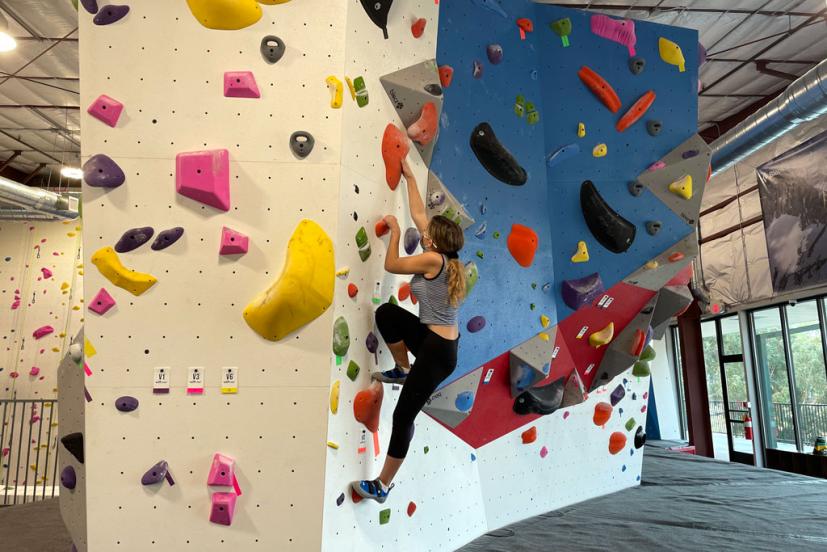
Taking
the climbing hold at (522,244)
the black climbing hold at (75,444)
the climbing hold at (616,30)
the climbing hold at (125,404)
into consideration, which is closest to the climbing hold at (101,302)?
the climbing hold at (125,404)

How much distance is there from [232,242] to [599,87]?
10.6 feet

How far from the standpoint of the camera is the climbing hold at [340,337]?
2.85 m

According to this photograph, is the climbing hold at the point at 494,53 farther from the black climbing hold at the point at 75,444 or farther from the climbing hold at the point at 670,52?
the black climbing hold at the point at 75,444

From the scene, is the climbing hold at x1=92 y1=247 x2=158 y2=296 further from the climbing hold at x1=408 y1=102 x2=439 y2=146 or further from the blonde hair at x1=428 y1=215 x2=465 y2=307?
the climbing hold at x1=408 y1=102 x2=439 y2=146

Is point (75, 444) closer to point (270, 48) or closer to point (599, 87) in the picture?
point (270, 48)

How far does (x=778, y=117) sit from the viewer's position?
7148 millimetres

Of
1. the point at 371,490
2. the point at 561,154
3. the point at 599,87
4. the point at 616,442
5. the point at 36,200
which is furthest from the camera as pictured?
the point at 36,200

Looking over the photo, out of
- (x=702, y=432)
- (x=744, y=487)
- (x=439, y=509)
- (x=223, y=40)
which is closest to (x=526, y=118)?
(x=223, y=40)

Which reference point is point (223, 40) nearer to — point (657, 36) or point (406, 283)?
point (406, 283)

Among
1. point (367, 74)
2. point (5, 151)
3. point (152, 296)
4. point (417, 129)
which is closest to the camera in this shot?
point (152, 296)

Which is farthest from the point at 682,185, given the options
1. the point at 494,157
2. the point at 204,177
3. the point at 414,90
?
the point at 204,177

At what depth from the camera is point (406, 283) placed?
3547 millimetres

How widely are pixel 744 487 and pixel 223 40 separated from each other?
Answer: 5.62 m

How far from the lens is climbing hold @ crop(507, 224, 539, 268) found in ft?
14.0
